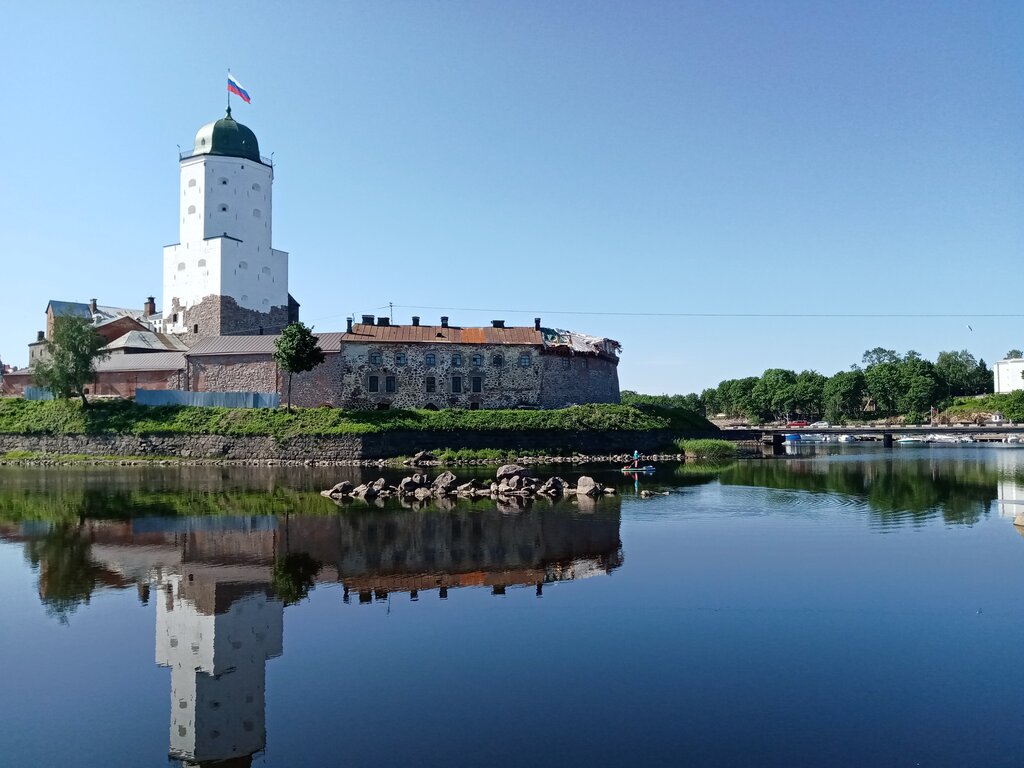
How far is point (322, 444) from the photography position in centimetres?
5256

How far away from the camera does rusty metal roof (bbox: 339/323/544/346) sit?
60000 mm

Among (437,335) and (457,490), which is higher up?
(437,335)

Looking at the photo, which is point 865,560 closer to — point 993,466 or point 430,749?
point 430,749

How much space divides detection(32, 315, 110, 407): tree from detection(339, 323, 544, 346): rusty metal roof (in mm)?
17878

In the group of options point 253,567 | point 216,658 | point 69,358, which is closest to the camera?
point 216,658

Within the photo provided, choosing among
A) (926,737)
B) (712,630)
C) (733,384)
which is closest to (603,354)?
(712,630)

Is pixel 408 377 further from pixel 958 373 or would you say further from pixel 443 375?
pixel 958 373

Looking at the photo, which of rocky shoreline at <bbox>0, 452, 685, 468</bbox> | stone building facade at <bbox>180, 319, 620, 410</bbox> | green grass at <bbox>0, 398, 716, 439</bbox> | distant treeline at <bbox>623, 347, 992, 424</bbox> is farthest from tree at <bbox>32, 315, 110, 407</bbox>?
distant treeline at <bbox>623, 347, 992, 424</bbox>

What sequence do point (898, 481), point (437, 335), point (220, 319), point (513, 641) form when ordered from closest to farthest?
point (513, 641), point (898, 481), point (437, 335), point (220, 319)

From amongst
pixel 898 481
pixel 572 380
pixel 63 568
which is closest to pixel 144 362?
pixel 572 380

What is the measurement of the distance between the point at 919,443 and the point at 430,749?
9390 centimetres

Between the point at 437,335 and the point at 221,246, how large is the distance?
836 inches

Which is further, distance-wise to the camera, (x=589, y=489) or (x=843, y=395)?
(x=843, y=395)

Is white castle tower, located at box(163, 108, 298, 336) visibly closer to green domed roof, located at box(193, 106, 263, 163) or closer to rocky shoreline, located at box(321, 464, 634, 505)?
green domed roof, located at box(193, 106, 263, 163)
